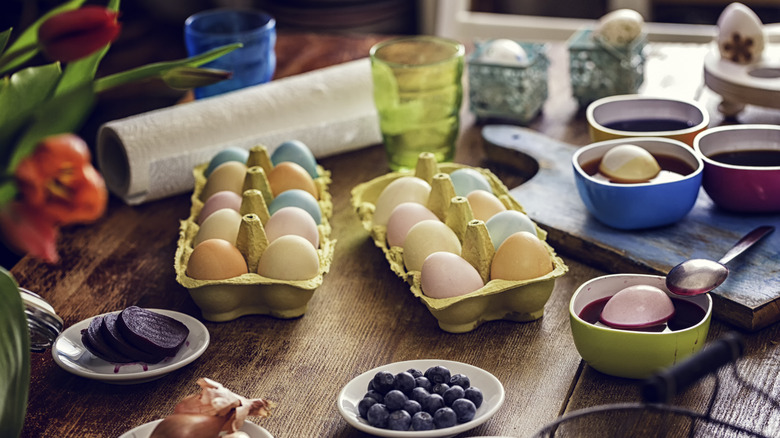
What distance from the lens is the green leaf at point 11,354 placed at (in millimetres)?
622

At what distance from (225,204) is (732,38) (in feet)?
2.83

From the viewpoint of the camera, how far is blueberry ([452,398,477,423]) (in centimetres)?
69

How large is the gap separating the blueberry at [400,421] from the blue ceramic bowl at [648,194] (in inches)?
17.0

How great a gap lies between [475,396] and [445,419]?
5cm

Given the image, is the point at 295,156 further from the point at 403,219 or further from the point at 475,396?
the point at 475,396

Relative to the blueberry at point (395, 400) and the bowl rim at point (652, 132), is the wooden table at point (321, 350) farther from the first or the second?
the bowl rim at point (652, 132)

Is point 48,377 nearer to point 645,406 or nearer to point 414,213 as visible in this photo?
point 414,213

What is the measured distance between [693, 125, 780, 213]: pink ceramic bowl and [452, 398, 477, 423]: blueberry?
19.9 inches

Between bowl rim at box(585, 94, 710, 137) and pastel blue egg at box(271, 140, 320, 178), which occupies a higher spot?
bowl rim at box(585, 94, 710, 137)

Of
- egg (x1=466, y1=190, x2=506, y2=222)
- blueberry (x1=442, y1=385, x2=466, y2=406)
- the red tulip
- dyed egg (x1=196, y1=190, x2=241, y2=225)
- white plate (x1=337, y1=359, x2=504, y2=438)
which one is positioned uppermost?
the red tulip

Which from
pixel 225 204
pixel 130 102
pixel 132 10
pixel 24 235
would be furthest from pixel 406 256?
pixel 132 10

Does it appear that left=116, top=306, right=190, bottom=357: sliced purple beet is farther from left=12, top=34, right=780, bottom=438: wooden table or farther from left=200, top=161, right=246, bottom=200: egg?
left=200, top=161, right=246, bottom=200: egg

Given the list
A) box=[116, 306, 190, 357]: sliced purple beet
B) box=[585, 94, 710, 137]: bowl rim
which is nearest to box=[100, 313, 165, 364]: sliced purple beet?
box=[116, 306, 190, 357]: sliced purple beet

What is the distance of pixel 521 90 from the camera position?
1368 millimetres
